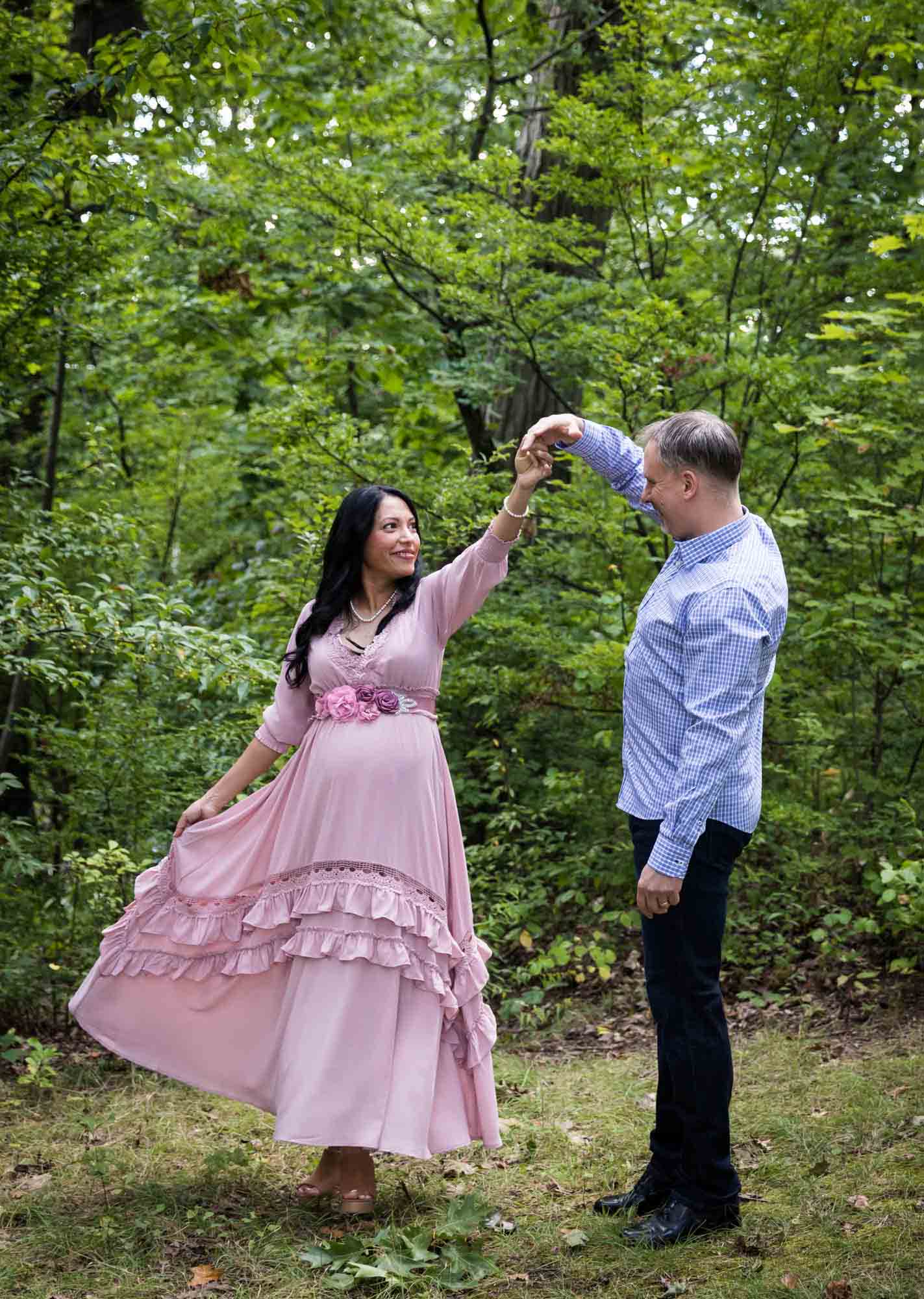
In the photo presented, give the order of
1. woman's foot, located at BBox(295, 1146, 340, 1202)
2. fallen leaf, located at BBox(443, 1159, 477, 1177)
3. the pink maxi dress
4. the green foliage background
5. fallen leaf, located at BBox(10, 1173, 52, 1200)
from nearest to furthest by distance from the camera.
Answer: the pink maxi dress → woman's foot, located at BBox(295, 1146, 340, 1202) → fallen leaf, located at BBox(10, 1173, 52, 1200) → fallen leaf, located at BBox(443, 1159, 477, 1177) → the green foliage background

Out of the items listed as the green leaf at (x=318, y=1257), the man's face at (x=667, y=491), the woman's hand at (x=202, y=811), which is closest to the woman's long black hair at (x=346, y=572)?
the woman's hand at (x=202, y=811)

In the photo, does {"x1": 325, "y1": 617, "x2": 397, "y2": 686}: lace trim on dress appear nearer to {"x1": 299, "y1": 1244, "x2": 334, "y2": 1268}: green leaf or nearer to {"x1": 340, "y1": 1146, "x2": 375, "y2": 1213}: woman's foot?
{"x1": 340, "y1": 1146, "x2": 375, "y2": 1213}: woman's foot

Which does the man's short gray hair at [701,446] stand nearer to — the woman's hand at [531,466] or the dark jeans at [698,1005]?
the woman's hand at [531,466]

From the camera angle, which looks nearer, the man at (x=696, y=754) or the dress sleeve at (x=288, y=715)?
the man at (x=696, y=754)

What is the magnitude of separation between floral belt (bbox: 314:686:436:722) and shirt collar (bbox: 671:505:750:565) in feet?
3.12

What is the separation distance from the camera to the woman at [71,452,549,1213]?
3.32m

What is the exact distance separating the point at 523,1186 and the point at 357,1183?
23.5 inches

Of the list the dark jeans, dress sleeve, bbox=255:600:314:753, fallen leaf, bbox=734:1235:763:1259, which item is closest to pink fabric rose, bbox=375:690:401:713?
dress sleeve, bbox=255:600:314:753

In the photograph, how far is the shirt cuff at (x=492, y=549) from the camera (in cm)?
339

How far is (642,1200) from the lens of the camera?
3344mm

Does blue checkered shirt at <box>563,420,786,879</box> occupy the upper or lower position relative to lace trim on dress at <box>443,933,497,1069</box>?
upper

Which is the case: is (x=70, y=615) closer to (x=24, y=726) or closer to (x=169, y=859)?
(x=169, y=859)

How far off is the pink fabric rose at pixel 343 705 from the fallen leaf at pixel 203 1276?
1472 mm

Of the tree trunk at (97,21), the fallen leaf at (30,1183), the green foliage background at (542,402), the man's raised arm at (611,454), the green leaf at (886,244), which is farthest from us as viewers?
the tree trunk at (97,21)
